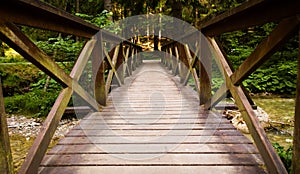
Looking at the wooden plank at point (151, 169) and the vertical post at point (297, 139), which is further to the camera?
the wooden plank at point (151, 169)

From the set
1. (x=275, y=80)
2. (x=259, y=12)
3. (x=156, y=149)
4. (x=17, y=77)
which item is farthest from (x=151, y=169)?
(x=17, y=77)

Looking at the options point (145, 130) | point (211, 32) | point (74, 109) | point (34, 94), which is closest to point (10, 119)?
point (34, 94)

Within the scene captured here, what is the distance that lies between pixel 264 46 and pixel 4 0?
49.6 inches

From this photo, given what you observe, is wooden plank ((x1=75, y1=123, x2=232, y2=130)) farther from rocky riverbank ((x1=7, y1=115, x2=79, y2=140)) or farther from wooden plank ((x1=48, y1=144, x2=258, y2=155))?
rocky riverbank ((x1=7, y1=115, x2=79, y2=140))

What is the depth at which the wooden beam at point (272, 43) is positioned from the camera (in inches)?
46.1

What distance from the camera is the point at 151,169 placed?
5.57ft

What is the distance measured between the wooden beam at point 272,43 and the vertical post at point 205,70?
124 cm

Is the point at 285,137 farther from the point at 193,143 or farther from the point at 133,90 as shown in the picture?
the point at 193,143

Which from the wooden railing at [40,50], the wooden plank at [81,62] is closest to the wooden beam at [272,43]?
the wooden railing at [40,50]

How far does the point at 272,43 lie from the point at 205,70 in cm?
174

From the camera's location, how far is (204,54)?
121 inches

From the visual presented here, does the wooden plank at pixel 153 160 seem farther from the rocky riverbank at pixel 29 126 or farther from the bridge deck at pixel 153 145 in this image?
the rocky riverbank at pixel 29 126

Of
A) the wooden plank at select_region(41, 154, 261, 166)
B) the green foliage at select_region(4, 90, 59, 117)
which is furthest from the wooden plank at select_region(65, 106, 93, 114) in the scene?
the green foliage at select_region(4, 90, 59, 117)

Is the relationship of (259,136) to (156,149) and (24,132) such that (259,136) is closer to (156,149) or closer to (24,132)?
(156,149)
